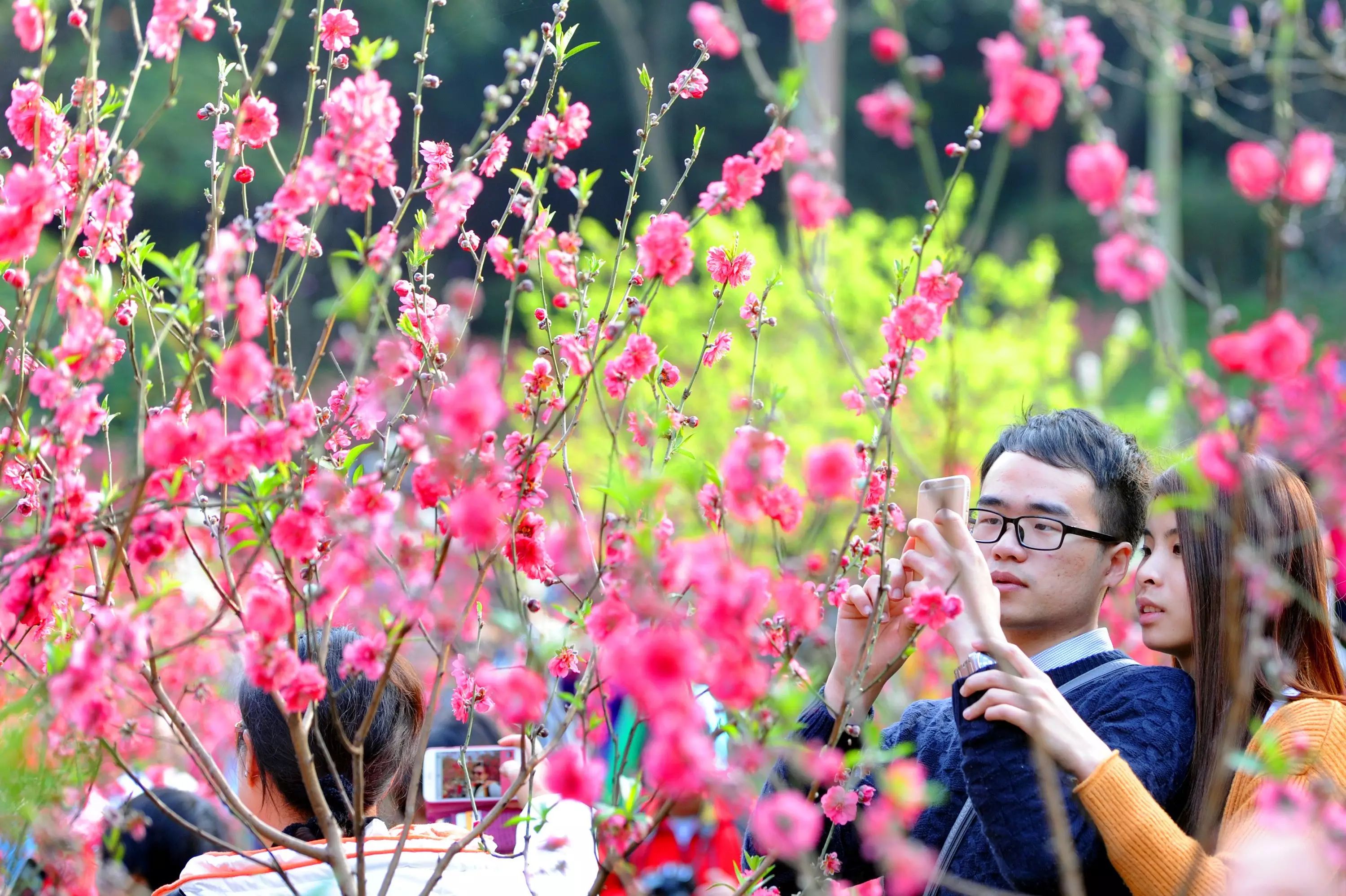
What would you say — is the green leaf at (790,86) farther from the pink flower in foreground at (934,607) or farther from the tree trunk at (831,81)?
the tree trunk at (831,81)

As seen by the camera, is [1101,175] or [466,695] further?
[466,695]

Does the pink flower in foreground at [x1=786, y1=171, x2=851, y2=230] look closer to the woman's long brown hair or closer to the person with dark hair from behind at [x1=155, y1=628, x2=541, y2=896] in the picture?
the woman's long brown hair

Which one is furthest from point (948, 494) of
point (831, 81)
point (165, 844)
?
point (831, 81)

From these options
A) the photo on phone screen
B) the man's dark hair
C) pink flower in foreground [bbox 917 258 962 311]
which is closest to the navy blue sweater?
the man's dark hair

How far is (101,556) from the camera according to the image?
4020mm

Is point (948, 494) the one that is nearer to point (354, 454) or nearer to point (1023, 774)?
point (1023, 774)

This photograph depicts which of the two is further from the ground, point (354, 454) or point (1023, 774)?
point (354, 454)

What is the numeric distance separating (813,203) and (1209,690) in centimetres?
93

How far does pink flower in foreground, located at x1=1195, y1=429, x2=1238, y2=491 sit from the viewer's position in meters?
1.13

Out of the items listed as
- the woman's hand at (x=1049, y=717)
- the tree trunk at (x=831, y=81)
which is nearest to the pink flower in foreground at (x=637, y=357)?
the woman's hand at (x=1049, y=717)

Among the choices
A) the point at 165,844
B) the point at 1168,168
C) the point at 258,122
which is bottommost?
the point at 165,844

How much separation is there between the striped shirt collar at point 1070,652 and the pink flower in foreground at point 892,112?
98 cm

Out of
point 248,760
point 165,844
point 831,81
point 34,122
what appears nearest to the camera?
point 34,122

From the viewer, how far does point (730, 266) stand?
76.7 inches
